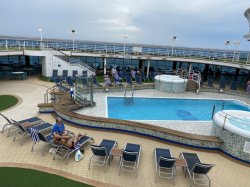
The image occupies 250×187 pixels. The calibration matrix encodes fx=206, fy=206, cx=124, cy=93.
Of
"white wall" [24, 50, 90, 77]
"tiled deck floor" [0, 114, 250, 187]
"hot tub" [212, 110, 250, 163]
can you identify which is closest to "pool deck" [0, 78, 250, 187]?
"tiled deck floor" [0, 114, 250, 187]

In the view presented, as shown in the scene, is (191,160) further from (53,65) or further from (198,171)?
(53,65)

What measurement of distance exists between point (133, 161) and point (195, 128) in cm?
437

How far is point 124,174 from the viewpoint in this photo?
18.6ft

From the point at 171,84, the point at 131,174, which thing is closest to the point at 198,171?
the point at 131,174

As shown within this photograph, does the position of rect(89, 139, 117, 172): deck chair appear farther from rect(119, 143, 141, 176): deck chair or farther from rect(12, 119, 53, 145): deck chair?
rect(12, 119, 53, 145): deck chair

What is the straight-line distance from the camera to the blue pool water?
1083 centimetres

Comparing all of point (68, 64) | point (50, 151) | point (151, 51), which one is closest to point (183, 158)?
point (50, 151)

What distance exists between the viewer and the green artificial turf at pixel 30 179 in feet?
16.5

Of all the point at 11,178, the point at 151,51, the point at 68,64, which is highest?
the point at 151,51

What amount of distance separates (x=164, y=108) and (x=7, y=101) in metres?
9.14

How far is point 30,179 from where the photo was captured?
17.1 ft

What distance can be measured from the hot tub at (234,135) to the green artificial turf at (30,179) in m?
4.88

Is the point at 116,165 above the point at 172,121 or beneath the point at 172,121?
beneath

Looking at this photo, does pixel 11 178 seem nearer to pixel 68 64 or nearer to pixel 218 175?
pixel 218 175
